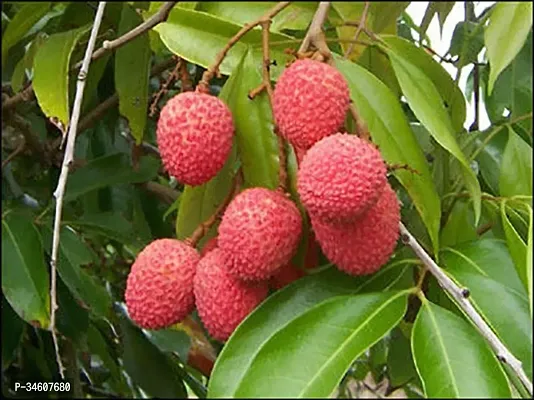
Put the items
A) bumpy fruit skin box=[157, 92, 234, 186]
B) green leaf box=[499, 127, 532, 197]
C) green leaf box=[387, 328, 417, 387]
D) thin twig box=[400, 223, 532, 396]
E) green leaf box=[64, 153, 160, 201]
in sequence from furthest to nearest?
green leaf box=[64, 153, 160, 201] → green leaf box=[387, 328, 417, 387] → green leaf box=[499, 127, 532, 197] → bumpy fruit skin box=[157, 92, 234, 186] → thin twig box=[400, 223, 532, 396]

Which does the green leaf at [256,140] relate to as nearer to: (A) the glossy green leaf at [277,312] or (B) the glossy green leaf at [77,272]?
(A) the glossy green leaf at [277,312]

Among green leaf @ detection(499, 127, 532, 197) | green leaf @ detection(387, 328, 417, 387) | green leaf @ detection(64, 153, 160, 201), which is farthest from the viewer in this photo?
green leaf @ detection(64, 153, 160, 201)

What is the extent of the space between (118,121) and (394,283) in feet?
1.80

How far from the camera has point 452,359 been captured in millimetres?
448

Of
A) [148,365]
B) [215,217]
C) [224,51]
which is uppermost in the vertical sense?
[224,51]

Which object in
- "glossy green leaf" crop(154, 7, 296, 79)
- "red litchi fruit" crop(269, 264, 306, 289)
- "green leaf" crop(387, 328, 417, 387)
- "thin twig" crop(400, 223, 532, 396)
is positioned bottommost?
"green leaf" crop(387, 328, 417, 387)

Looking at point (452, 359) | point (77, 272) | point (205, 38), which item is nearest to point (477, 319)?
point (452, 359)

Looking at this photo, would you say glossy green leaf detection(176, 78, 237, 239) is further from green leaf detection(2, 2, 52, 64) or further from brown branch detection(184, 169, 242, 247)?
green leaf detection(2, 2, 52, 64)

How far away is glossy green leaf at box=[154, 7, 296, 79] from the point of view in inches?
22.4

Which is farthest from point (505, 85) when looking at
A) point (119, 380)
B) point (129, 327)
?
point (119, 380)

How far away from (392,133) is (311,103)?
0.30 feet

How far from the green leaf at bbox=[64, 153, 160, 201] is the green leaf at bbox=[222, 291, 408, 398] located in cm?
51

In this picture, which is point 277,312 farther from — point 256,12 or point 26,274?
point 26,274

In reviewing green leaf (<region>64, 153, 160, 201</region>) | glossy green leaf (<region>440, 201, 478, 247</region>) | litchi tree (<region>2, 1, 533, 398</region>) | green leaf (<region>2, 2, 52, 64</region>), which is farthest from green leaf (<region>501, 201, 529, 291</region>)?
green leaf (<region>64, 153, 160, 201</region>)
